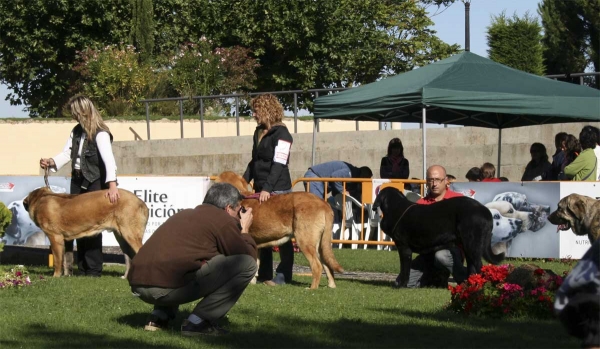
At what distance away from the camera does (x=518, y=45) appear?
→ 45.0 meters

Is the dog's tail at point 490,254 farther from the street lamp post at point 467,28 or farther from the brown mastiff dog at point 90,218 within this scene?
the street lamp post at point 467,28

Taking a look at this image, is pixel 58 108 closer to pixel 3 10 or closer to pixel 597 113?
pixel 3 10

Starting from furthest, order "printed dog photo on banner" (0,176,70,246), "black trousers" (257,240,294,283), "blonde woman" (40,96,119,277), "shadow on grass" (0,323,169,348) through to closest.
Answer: "printed dog photo on banner" (0,176,70,246)
"black trousers" (257,240,294,283)
"blonde woman" (40,96,119,277)
"shadow on grass" (0,323,169,348)

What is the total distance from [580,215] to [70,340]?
6073mm

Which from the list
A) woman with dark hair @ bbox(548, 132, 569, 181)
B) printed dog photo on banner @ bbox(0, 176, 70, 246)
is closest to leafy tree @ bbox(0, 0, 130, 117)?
printed dog photo on banner @ bbox(0, 176, 70, 246)

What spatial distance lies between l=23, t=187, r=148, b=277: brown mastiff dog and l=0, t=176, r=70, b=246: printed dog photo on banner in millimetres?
2664

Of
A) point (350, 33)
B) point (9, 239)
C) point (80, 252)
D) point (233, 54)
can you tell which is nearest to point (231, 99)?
point (233, 54)

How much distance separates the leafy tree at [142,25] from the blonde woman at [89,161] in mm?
26602

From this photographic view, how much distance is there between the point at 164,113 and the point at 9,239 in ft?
52.0

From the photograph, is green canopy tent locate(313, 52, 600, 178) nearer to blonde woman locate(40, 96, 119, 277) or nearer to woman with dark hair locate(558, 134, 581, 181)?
woman with dark hair locate(558, 134, 581, 181)

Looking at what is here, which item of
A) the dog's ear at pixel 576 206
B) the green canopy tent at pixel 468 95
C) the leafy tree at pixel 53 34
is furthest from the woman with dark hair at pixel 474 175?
the leafy tree at pixel 53 34

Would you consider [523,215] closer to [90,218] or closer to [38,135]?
[90,218]

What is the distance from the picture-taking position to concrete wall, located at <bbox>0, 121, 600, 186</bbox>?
21344mm

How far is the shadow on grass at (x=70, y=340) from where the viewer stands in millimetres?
7363
